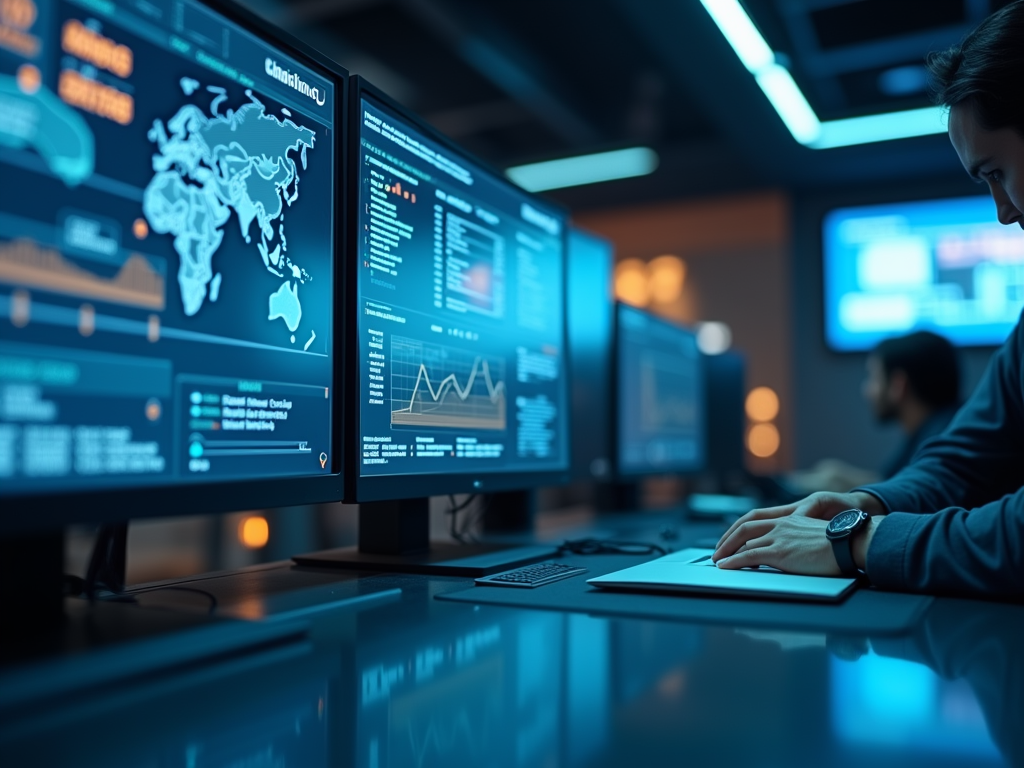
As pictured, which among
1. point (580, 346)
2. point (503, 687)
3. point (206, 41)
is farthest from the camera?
point (580, 346)

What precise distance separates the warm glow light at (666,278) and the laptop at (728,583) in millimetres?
4510

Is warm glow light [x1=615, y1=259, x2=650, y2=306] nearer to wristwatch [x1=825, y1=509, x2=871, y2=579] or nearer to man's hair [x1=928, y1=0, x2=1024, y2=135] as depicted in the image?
man's hair [x1=928, y1=0, x2=1024, y2=135]

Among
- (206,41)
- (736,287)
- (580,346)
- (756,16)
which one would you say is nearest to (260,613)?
(206,41)

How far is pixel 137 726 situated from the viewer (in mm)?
475

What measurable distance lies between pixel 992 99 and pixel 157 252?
100 cm

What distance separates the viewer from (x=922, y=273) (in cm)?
429

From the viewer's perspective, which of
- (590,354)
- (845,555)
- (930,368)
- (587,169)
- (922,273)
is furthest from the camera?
(587,169)

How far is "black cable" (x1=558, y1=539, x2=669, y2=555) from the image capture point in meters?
1.23

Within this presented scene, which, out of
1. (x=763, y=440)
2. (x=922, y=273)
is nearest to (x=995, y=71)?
(x=922, y=273)

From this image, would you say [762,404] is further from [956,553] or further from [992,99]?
[956,553]

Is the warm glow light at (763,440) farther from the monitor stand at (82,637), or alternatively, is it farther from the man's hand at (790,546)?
the monitor stand at (82,637)

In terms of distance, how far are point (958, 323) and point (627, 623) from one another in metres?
4.12

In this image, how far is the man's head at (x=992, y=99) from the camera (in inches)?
39.8

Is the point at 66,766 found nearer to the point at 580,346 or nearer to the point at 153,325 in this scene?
the point at 153,325
